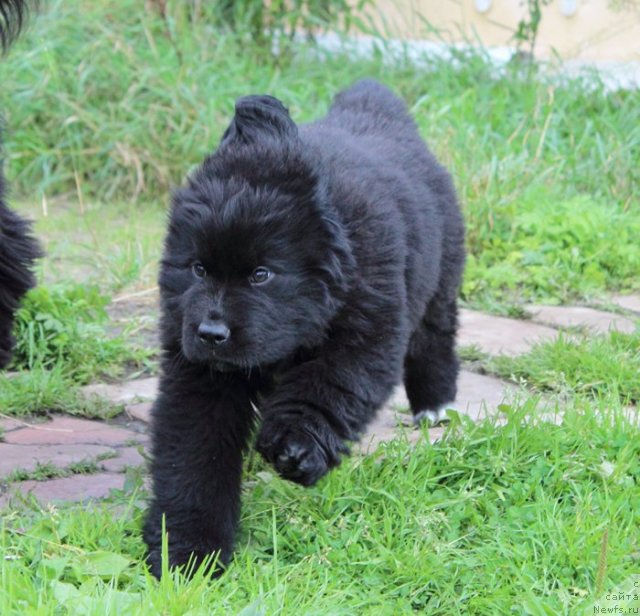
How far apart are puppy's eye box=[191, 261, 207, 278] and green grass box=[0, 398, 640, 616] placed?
69 cm

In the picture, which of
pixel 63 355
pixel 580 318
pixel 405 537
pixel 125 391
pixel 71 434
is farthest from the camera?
pixel 580 318

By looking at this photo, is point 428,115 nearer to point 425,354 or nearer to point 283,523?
point 425,354

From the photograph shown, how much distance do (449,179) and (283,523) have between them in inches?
59.4

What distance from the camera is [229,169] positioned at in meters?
2.94

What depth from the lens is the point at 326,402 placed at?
284 cm

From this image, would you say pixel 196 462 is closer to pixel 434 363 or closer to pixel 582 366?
pixel 434 363

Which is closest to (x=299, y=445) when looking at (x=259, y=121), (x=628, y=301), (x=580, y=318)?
(x=259, y=121)

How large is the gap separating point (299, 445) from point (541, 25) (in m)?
7.30

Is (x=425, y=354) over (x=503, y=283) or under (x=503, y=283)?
over

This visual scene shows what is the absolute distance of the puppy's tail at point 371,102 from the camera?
4.05 meters

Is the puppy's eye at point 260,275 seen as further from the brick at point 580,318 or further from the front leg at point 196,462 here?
the brick at point 580,318

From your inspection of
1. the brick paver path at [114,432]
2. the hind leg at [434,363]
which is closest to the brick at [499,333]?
the brick paver path at [114,432]

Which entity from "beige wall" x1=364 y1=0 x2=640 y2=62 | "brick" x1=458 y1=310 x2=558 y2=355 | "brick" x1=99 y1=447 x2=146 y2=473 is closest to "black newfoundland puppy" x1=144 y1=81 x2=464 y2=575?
"brick" x1=99 y1=447 x2=146 y2=473

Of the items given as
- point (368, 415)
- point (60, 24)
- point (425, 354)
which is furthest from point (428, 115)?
point (368, 415)
